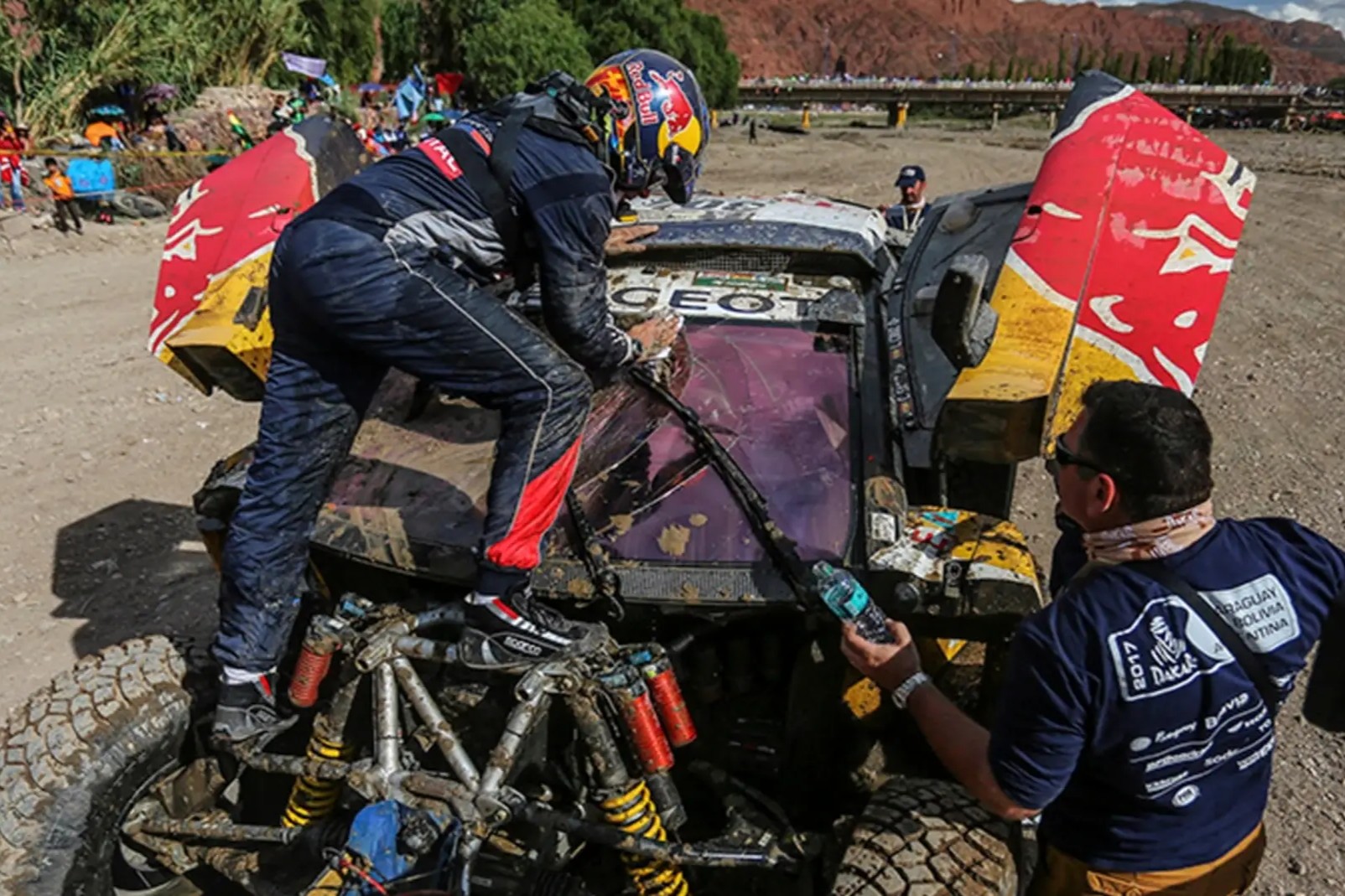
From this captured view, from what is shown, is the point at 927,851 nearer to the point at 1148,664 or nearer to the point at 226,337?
the point at 1148,664

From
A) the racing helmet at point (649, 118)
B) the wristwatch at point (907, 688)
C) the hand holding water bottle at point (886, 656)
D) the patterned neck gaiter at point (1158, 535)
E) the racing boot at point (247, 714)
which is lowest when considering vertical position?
the racing boot at point (247, 714)

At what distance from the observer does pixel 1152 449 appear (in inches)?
76.9

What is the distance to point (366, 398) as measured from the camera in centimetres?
301

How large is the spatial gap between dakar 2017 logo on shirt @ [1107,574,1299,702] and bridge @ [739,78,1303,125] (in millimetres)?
42852

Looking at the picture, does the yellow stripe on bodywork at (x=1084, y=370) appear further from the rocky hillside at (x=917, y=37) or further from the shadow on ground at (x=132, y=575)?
the rocky hillside at (x=917, y=37)

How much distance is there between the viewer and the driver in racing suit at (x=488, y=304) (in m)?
2.60

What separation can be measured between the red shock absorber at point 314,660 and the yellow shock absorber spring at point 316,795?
0.11 meters

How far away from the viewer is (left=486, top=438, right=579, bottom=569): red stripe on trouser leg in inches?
102

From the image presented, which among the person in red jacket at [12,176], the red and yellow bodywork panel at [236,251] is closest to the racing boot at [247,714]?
the red and yellow bodywork panel at [236,251]

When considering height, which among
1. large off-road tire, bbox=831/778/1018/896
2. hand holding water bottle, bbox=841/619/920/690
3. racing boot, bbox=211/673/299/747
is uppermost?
hand holding water bottle, bbox=841/619/920/690

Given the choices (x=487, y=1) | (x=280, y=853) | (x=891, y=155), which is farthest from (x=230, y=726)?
(x=487, y=1)

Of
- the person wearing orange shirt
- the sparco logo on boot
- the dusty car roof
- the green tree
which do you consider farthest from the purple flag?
the sparco logo on boot

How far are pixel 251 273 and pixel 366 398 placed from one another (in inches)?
33.6

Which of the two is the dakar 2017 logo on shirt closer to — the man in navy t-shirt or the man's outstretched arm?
the man in navy t-shirt
